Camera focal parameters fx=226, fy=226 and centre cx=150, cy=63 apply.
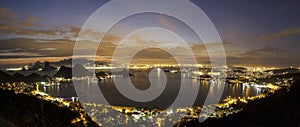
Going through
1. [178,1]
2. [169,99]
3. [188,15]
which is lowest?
[169,99]

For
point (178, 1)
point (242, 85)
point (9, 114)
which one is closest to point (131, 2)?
point (178, 1)

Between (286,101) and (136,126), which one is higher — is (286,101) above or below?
above

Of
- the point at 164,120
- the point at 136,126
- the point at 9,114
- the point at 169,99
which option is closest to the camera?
the point at 9,114

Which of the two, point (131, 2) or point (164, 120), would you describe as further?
point (164, 120)

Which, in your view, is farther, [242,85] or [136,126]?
[242,85]

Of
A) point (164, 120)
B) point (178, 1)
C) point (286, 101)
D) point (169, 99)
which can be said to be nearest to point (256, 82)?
point (169, 99)

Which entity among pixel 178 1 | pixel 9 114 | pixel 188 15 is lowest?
pixel 9 114

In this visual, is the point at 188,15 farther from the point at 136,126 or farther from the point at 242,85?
the point at 242,85

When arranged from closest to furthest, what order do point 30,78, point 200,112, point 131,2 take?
point 131,2, point 200,112, point 30,78

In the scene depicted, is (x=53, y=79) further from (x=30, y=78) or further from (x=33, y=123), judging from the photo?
(x=33, y=123)
